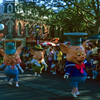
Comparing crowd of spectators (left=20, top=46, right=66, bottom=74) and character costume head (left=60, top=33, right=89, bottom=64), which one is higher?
character costume head (left=60, top=33, right=89, bottom=64)

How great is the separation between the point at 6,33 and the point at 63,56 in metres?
22.7

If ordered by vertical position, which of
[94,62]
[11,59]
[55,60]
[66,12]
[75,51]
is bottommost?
[55,60]

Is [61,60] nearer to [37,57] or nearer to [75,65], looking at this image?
[37,57]

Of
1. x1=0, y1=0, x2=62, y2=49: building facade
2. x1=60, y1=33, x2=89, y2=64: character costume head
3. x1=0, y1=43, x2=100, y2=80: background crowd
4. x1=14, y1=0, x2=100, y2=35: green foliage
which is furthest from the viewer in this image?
x1=0, y1=0, x2=62, y2=49: building facade

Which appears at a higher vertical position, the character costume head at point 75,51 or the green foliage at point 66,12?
the green foliage at point 66,12

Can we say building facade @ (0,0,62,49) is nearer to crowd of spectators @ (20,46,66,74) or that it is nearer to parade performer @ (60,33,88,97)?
crowd of spectators @ (20,46,66,74)

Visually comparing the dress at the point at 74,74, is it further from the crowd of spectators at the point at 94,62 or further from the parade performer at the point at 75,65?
the crowd of spectators at the point at 94,62

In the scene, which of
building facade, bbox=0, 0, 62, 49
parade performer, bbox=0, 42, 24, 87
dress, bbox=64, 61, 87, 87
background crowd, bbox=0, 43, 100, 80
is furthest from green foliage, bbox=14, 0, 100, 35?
building facade, bbox=0, 0, 62, 49

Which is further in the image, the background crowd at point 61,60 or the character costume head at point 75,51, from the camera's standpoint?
the background crowd at point 61,60

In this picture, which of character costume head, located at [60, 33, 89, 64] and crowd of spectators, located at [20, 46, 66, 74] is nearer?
character costume head, located at [60, 33, 89, 64]

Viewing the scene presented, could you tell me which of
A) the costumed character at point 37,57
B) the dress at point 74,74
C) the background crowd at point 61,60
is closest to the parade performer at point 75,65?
the dress at point 74,74

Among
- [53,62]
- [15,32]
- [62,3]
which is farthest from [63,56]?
[15,32]

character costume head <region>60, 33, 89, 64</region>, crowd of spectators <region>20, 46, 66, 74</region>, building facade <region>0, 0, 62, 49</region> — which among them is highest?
building facade <region>0, 0, 62, 49</region>

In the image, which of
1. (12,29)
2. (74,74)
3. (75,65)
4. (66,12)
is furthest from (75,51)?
(12,29)
